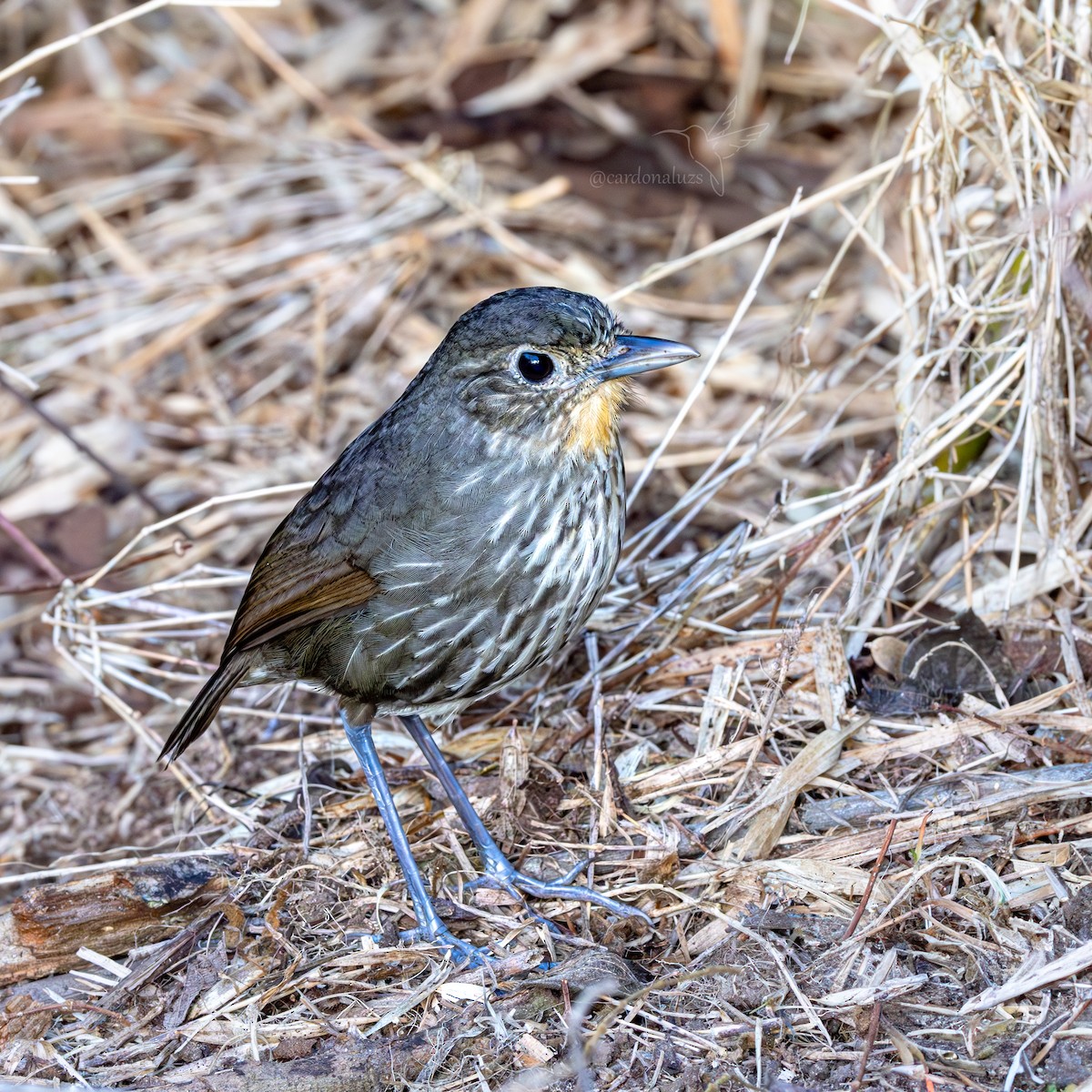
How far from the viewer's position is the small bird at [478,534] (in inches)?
144

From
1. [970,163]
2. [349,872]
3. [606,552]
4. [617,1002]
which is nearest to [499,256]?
[970,163]

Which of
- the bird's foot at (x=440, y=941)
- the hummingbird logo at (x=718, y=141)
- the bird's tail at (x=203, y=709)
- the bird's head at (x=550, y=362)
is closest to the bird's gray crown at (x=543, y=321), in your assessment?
the bird's head at (x=550, y=362)

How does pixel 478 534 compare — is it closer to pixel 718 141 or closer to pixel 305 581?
pixel 305 581

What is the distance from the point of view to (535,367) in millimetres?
3682

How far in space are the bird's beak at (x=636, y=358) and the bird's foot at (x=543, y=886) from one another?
1.37 metres

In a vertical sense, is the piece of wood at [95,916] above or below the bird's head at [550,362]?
below

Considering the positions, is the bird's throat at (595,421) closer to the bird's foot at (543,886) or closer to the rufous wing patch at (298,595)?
the rufous wing patch at (298,595)

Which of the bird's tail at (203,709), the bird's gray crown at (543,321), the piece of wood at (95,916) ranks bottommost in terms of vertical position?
the piece of wood at (95,916)

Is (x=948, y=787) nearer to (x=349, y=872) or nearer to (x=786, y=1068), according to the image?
(x=786, y=1068)

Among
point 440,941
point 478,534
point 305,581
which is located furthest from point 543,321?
point 440,941

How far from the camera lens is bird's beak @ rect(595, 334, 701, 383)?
3.68 m

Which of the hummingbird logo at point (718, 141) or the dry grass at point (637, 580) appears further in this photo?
the hummingbird logo at point (718, 141)

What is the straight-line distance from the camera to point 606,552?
12.4ft

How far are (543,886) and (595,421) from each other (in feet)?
4.27
